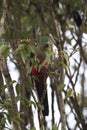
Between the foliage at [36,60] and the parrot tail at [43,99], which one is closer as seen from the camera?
the foliage at [36,60]

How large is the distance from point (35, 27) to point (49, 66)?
1299 mm

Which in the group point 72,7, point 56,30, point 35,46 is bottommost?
point 35,46

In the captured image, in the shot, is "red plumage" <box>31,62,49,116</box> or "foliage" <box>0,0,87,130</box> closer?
"foliage" <box>0,0,87,130</box>

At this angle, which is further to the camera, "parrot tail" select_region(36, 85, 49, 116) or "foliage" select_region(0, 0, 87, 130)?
"parrot tail" select_region(36, 85, 49, 116)

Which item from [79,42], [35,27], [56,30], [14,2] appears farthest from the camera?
[35,27]

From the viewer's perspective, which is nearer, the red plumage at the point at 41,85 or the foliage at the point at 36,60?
the foliage at the point at 36,60

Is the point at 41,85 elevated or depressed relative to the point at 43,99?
elevated

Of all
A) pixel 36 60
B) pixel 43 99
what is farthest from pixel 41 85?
pixel 36 60

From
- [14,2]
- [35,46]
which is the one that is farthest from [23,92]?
[35,46]

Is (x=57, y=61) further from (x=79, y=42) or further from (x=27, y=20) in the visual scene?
(x=27, y=20)

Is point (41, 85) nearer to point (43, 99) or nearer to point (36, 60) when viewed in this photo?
point (43, 99)

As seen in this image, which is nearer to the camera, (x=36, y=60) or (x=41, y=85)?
(x=36, y=60)

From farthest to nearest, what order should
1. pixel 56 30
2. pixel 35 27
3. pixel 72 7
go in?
pixel 35 27 → pixel 72 7 → pixel 56 30

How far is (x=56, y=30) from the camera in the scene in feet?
8.95
